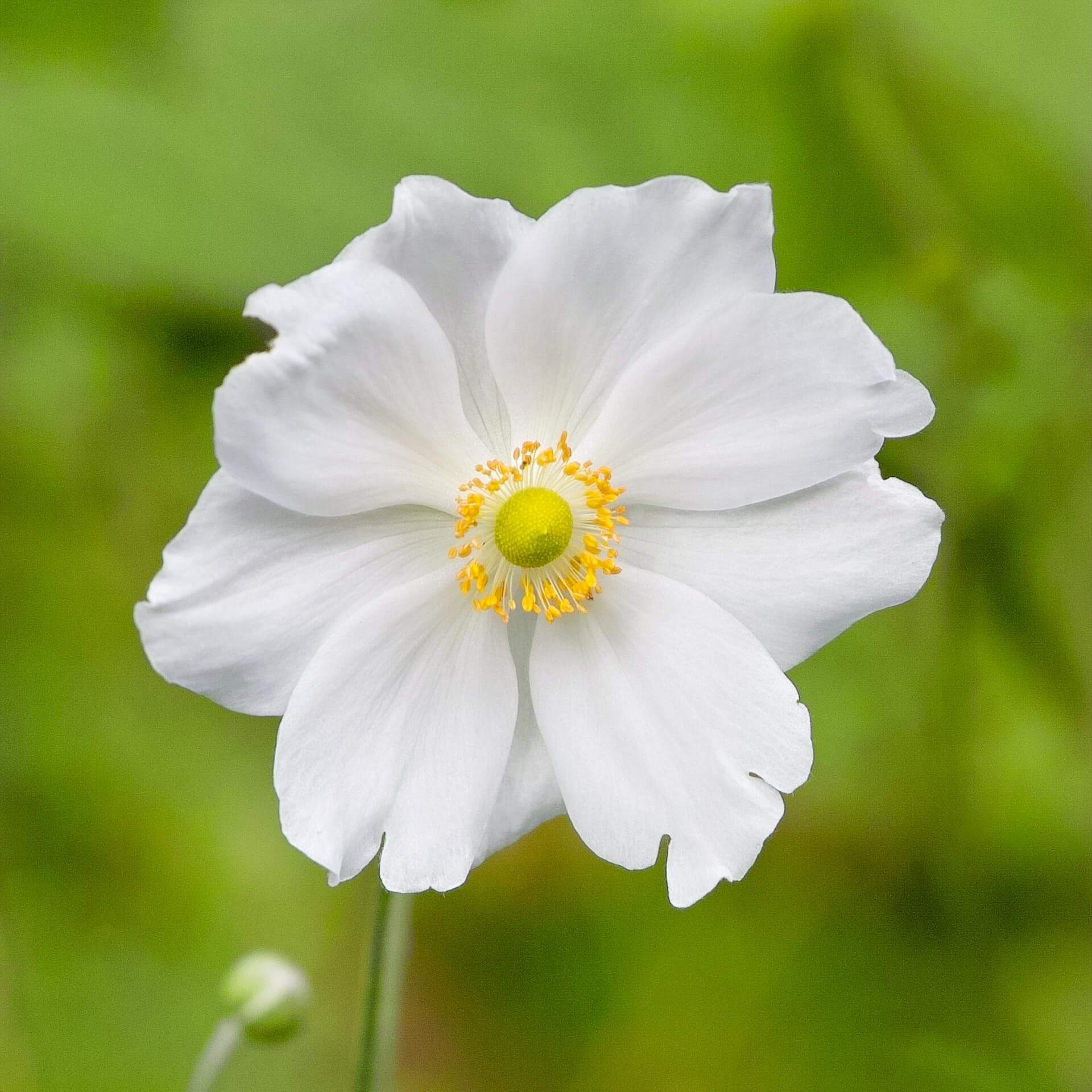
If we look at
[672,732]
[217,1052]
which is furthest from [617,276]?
[217,1052]

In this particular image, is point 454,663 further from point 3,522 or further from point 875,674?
point 3,522

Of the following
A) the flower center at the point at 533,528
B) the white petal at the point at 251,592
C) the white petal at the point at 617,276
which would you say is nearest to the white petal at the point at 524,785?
the flower center at the point at 533,528

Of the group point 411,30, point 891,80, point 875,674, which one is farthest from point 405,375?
point 891,80

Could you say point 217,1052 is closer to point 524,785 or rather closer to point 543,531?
point 524,785

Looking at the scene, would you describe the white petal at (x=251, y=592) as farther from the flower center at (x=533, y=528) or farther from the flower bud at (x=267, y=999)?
the flower bud at (x=267, y=999)

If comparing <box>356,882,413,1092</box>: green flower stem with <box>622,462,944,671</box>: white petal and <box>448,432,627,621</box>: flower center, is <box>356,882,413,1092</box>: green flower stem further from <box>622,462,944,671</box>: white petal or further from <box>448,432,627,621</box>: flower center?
<box>622,462,944,671</box>: white petal

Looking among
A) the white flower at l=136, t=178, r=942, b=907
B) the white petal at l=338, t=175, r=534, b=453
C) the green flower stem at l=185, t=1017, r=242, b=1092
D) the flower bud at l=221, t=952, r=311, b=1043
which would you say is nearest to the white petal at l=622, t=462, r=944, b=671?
the white flower at l=136, t=178, r=942, b=907
